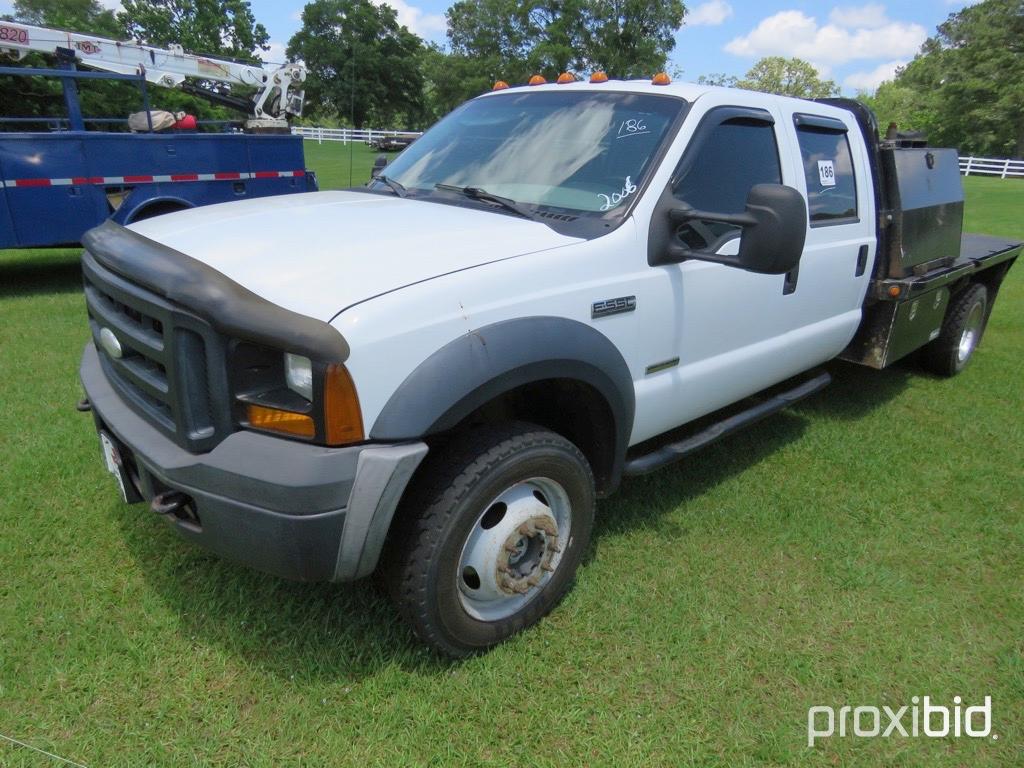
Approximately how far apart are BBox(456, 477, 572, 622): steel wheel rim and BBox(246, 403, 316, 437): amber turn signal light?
0.64 metres

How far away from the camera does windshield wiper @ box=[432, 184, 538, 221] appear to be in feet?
8.94

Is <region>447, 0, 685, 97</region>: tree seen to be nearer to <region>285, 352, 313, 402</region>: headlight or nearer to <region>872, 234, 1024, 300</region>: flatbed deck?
<region>872, 234, 1024, 300</region>: flatbed deck

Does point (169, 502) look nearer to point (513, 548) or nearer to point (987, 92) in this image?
point (513, 548)

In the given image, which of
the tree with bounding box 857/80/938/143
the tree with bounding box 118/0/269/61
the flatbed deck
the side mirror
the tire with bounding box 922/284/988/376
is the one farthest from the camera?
the tree with bounding box 857/80/938/143

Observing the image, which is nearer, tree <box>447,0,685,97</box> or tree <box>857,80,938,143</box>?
tree <box>447,0,685,97</box>

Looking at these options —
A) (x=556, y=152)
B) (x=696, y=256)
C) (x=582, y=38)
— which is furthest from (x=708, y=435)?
(x=582, y=38)

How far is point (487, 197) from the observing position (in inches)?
113

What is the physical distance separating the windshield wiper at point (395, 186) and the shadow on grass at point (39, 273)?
5.80m

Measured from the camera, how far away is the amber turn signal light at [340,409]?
1898 millimetres

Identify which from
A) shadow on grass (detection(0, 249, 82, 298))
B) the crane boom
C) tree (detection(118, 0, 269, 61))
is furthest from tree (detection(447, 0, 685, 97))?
shadow on grass (detection(0, 249, 82, 298))

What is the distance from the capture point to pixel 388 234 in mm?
2426

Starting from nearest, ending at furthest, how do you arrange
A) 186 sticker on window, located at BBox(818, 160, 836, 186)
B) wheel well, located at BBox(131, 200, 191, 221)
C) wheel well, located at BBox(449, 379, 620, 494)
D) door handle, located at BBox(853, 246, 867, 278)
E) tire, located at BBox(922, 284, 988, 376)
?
wheel well, located at BBox(449, 379, 620, 494), 186 sticker on window, located at BBox(818, 160, 836, 186), door handle, located at BBox(853, 246, 867, 278), tire, located at BBox(922, 284, 988, 376), wheel well, located at BBox(131, 200, 191, 221)

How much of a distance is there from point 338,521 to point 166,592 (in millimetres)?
1250

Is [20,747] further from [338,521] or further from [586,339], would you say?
[586,339]
